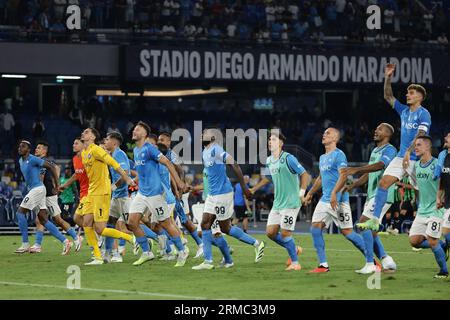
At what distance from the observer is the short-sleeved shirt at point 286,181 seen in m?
18.9

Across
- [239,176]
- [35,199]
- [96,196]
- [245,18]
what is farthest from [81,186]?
[245,18]

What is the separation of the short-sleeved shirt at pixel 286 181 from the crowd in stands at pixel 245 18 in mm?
22801

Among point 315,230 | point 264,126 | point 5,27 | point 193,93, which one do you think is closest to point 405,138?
point 315,230

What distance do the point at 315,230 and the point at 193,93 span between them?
3398cm

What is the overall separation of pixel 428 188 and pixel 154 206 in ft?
16.3

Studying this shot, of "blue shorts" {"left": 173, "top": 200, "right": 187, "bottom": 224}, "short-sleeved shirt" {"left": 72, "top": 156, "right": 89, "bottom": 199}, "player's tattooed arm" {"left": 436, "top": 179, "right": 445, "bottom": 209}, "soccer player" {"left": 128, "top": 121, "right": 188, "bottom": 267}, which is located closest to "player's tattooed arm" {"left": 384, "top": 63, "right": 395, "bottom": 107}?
"player's tattooed arm" {"left": 436, "top": 179, "right": 445, "bottom": 209}

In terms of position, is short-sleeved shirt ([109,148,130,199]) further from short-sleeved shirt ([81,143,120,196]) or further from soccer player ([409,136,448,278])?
soccer player ([409,136,448,278])

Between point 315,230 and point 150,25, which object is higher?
point 150,25

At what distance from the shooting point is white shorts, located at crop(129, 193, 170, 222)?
19.6m

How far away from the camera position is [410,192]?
3294cm

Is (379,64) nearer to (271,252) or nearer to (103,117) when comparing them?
(103,117)

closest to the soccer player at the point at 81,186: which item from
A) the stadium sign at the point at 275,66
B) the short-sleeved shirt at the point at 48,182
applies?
the short-sleeved shirt at the point at 48,182

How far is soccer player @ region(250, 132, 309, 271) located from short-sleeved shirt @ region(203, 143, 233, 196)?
63 centimetres

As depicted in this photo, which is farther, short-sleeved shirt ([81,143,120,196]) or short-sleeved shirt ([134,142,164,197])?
short-sleeved shirt ([81,143,120,196])
